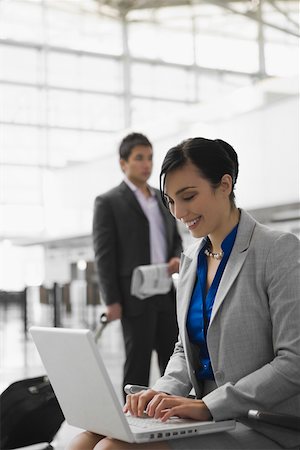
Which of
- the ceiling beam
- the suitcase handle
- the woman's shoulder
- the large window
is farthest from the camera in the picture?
the large window

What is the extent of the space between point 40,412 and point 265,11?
86.4ft

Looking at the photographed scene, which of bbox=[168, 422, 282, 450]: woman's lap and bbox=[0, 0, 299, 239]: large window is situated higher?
bbox=[0, 0, 299, 239]: large window

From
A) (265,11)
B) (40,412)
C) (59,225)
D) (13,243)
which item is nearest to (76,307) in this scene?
(59,225)

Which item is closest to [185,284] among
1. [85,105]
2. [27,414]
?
[27,414]

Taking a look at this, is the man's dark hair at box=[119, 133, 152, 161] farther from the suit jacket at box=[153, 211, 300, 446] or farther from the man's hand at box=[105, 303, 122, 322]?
the suit jacket at box=[153, 211, 300, 446]

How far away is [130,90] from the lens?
24.8m

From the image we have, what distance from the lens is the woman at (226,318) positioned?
2166 millimetres

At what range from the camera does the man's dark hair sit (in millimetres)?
4719

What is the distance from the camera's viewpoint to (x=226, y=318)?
2262 mm

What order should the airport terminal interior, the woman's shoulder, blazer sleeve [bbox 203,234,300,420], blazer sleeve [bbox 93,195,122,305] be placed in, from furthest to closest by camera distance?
1. the airport terminal interior
2. blazer sleeve [bbox 93,195,122,305]
3. the woman's shoulder
4. blazer sleeve [bbox 203,234,300,420]

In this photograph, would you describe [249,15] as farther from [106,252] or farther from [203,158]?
[203,158]

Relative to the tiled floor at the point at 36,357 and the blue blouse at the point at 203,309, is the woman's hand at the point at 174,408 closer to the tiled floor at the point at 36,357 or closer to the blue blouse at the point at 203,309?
the blue blouse at the point at 203,309

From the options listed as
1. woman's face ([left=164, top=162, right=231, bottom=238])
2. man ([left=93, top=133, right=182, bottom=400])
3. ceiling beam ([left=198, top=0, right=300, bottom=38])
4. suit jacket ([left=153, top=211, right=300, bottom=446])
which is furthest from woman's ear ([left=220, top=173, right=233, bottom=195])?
ceiling beam ([left=198, top=0, right=300, bottom=38])

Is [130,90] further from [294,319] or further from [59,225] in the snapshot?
[294,319]
